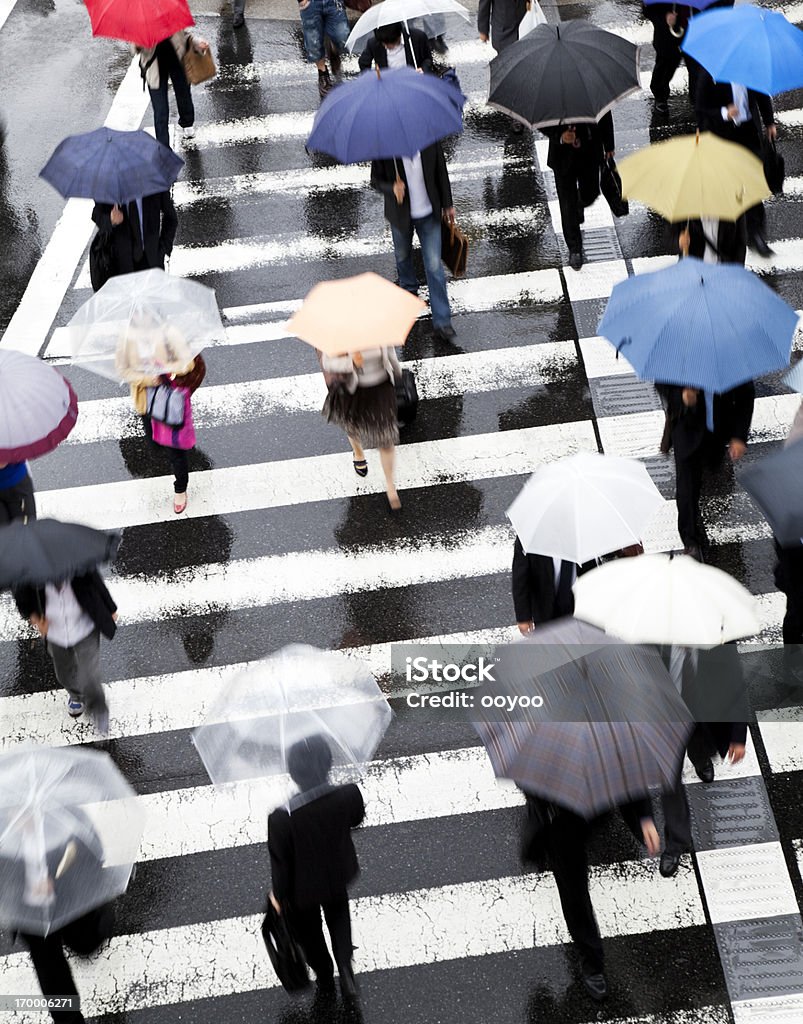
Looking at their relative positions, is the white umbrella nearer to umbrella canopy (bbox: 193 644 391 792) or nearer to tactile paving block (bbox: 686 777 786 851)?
umbrella canopy (bbox: 193 644 391 792)

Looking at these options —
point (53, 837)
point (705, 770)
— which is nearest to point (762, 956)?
point (705, 770)

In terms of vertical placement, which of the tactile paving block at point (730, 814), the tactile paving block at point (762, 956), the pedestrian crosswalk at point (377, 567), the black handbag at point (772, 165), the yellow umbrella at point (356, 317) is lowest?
the tactile paving block at point (762, 956)

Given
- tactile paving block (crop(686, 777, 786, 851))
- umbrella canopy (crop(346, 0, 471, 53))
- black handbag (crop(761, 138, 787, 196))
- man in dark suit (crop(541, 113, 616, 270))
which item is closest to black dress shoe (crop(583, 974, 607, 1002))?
tactile paving block (crop(686, 777, 786, 851))

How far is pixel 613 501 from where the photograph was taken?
642 cm

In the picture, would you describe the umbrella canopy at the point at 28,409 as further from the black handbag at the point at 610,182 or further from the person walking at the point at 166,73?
the person walking at the point at 166,73

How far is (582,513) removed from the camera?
20.9 ft

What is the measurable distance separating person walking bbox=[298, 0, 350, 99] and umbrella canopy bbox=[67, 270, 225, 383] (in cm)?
635

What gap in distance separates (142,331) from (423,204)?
9.09 feet

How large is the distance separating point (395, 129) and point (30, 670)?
4502 millimetres

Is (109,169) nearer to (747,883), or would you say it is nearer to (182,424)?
(182,424)

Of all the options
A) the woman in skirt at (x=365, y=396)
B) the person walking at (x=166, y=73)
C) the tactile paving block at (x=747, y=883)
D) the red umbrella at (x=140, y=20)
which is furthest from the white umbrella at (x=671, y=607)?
the person walking at (x=166, y=73)

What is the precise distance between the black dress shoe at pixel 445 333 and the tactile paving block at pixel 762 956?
5.57 metres

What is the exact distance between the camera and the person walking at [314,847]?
535 cm

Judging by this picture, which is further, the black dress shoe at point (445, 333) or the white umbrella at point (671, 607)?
the black dress shoe at point (445, 333)
